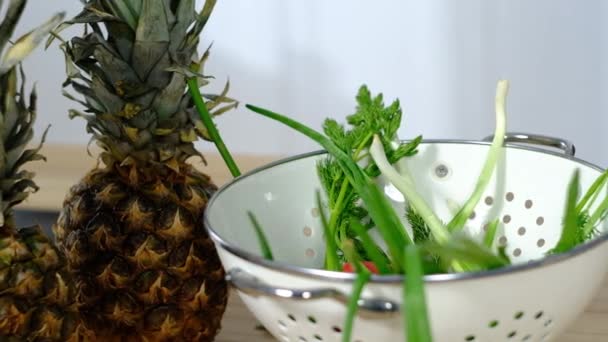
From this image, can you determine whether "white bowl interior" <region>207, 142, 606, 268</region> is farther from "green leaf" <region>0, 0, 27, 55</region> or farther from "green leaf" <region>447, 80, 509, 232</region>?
"green leaf" <region>0, 0, 27, 55</region>

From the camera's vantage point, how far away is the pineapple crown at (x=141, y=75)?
65 cm

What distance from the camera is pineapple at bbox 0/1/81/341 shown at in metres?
0.57

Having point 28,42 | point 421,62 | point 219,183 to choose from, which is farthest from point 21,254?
point 421,62

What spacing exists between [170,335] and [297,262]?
0.11 m

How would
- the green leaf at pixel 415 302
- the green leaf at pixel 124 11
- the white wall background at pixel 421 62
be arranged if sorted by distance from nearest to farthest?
the green leaf at pixel 415 302, the green leaf at pixel 124 11, the white wall background at pixel 421 62

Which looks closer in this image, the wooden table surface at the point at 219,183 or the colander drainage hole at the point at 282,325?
the colander drainage hole at the point at 282,325

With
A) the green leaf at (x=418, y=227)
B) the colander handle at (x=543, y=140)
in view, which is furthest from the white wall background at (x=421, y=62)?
the green leaf at (x=418, y=227)

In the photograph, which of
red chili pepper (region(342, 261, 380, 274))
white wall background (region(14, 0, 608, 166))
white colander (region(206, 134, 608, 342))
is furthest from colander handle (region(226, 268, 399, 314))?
white wall background (region(14, 0, 608, 166))

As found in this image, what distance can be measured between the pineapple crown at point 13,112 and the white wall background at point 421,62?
26.6 inches

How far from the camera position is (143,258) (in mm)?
661

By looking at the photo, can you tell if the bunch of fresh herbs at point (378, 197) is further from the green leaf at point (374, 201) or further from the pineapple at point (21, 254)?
the pineapple at point (21, 254)

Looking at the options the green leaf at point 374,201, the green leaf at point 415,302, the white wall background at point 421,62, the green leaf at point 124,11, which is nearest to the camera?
the green leaf at point 415,302

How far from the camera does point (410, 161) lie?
0.74 meters

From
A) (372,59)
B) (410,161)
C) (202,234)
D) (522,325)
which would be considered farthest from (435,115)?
(522,325)
